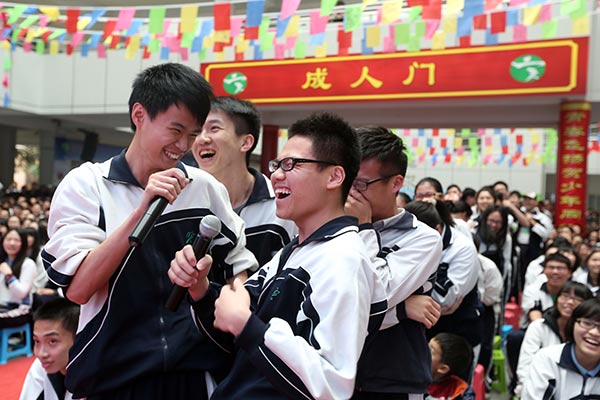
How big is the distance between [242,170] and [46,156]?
43.4ft

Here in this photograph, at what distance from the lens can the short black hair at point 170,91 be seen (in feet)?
4.94

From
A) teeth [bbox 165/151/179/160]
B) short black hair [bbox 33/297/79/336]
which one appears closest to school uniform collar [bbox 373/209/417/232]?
teeth [bbox 165/151/179/160]

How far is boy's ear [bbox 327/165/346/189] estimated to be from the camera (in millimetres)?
1476

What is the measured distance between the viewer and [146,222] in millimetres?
1323

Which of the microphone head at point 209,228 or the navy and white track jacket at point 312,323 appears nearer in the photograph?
the navy and white track jacket at point 312,323

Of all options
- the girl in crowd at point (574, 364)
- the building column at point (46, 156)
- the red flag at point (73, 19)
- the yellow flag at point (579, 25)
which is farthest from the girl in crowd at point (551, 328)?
the building column at point (46, 156)

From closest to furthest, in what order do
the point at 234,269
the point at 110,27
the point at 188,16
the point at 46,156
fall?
the point at 234,269
the point at 188,16
the point at 110,27
the point at 46,156

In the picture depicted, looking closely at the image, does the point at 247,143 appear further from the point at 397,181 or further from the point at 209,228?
the point at 209,228

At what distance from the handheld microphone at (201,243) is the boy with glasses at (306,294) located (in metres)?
0.03

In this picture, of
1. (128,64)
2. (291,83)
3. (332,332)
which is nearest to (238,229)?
(332,332)

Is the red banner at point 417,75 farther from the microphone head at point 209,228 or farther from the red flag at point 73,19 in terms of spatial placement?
the microphone head at point 209,228

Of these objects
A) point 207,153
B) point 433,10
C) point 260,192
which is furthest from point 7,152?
point 260,192

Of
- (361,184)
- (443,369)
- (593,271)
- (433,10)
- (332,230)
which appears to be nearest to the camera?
(332,230)

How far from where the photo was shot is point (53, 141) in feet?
46.3
